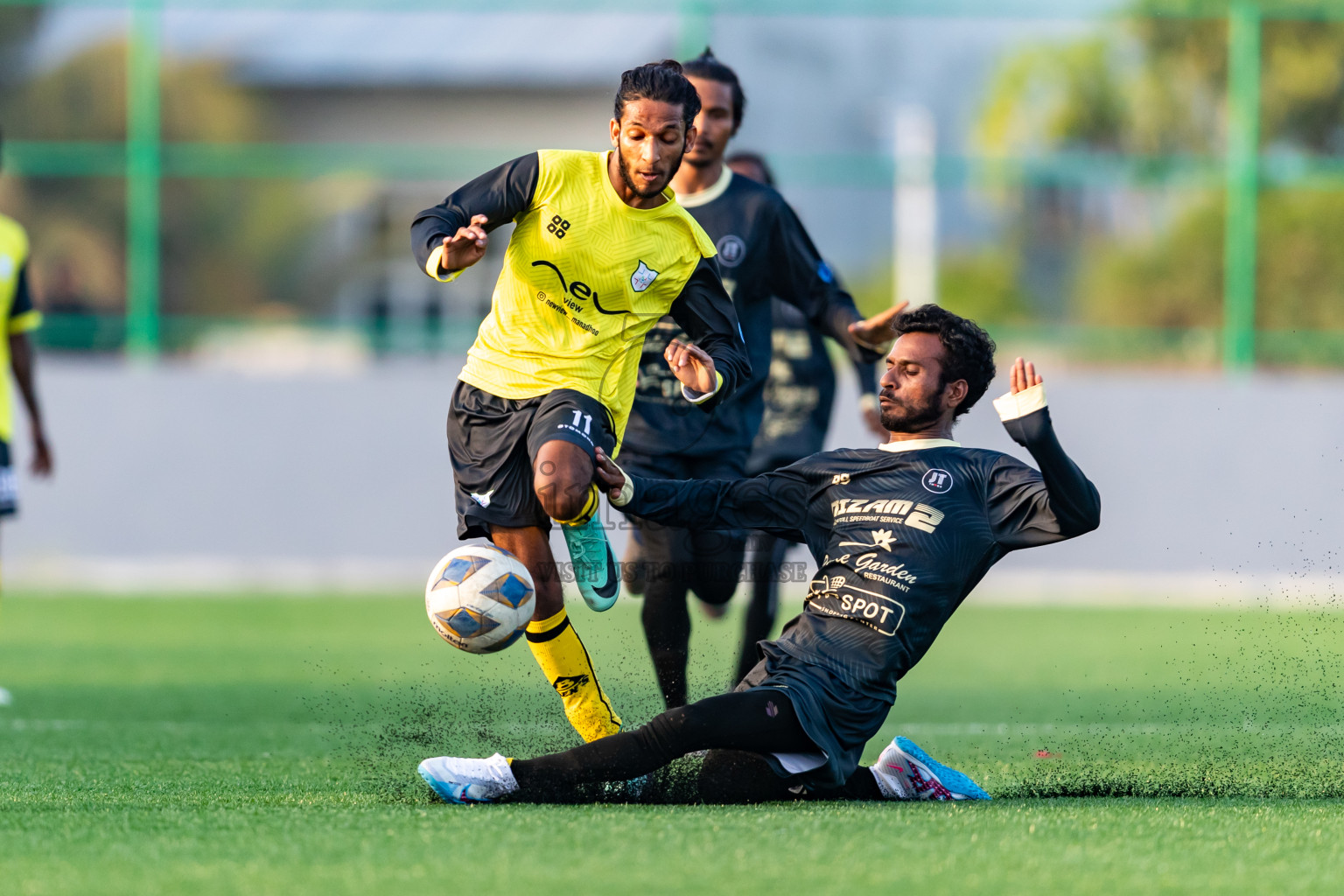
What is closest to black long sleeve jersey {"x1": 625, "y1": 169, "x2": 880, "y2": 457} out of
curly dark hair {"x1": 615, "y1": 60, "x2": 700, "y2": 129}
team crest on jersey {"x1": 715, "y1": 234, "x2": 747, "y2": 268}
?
team crest on jersey {"x1": 715, "y1": 234, "x2": 747, "y2": 268}

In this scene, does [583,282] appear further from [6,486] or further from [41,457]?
[41,457]

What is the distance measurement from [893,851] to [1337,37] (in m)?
12.7

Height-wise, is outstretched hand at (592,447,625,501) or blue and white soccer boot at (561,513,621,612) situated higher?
outstretched hand at (592,447,625,501)

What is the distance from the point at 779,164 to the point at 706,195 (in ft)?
29.0

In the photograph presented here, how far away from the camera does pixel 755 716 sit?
4309mm

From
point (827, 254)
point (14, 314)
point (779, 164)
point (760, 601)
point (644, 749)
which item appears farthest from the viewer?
point (827, 254)

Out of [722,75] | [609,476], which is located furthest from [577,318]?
[722,75]

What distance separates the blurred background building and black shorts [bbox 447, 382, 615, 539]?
24.9 ft

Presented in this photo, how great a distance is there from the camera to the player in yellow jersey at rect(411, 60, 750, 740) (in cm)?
487

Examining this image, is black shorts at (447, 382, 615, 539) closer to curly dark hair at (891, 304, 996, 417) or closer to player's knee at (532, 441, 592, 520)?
player's knee at (532, 441, 592, 520)

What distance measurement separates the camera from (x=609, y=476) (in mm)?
4699

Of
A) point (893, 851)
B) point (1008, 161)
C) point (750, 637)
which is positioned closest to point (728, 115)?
point (750, 637)

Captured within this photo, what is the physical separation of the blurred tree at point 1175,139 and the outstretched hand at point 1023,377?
10557 millimetres

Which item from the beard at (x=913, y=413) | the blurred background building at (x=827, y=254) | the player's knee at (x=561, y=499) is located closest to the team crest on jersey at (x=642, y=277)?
the player's knee at (x=561, y=499)
